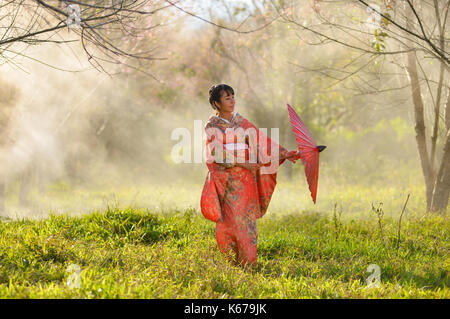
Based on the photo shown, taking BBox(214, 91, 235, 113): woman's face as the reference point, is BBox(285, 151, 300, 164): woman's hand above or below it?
below

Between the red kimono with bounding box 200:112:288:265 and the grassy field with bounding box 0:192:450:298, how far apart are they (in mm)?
264

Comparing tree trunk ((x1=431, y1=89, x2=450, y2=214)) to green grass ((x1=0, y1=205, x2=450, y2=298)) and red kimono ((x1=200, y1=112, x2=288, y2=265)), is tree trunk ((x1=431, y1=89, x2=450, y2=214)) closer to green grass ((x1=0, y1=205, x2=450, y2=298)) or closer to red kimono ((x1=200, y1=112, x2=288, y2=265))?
green grass ((x1=0, y1=205, x2=450, y2=298))

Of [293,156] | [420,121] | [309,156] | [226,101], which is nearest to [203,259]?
[293,156]

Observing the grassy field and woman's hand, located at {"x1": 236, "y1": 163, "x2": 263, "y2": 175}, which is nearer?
the grassy field

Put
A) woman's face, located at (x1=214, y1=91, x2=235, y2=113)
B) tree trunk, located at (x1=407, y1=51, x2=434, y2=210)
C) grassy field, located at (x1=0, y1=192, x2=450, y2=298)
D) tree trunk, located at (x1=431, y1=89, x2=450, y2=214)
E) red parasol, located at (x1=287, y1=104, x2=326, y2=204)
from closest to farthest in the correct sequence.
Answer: grassy field, located at (x1=0, y1=192, x2=450, y2=298) < red parasol, located at (x1=287, y1=104, x2=326, y2=204) < woman's face, located at (x1=214, y1=91, x2=235, y2=113) < tree trunk, located at (x1=431, y1=89, x2=450, y2=214) < tree trunk, located at (x1=407, y1=51, x2=434, y2=210)

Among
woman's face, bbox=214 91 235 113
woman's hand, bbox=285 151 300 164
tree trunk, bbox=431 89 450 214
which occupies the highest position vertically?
woman's face, bbox=214 91 235 113

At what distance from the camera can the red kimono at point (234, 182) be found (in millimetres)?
4391

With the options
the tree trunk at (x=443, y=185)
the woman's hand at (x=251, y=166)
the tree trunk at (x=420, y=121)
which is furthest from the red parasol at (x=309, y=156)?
the tree trunk at (x=420, y=121)

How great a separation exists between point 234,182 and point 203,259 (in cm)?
80

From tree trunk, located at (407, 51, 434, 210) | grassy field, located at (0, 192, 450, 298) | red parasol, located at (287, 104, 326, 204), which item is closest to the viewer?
grassy field, located at (0, 192, 450, 298)

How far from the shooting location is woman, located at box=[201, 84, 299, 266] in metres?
4.39

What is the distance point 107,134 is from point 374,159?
29.5ft

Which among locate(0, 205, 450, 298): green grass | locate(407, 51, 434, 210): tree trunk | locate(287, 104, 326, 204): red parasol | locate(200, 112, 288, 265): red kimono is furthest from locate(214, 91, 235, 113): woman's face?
locate(407, 51, 434, 210): tree trunk

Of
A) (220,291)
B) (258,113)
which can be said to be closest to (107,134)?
(258,113)
